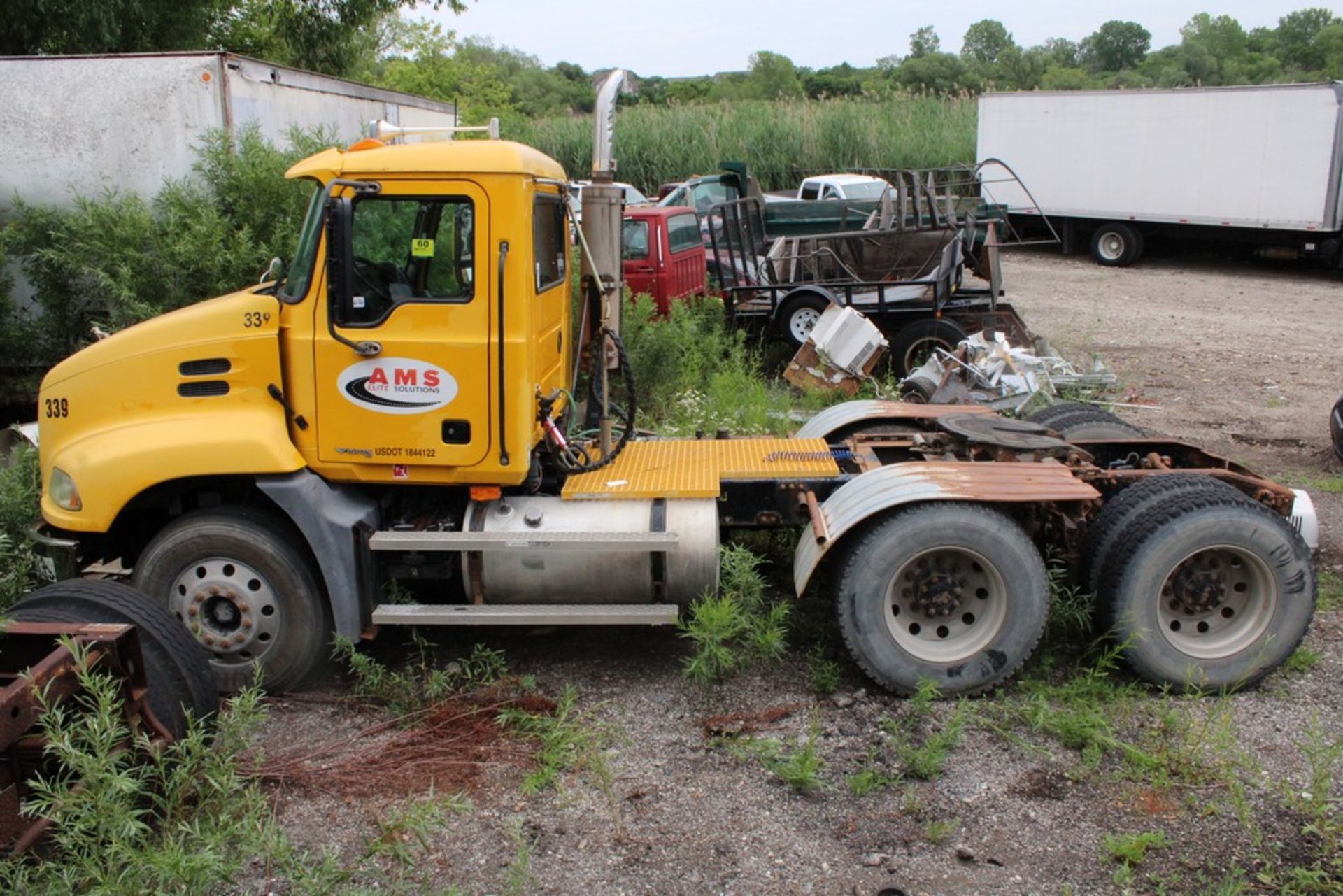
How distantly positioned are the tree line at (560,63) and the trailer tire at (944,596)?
3180 millimetres

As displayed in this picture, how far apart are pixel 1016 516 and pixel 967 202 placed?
13008mm

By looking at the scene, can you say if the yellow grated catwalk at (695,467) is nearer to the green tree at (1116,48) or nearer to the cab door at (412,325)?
the cab door at (412,325)

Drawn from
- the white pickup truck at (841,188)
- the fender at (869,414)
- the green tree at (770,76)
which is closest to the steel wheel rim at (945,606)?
the fender at (869,414)

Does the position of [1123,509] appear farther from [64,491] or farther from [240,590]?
[64,491]

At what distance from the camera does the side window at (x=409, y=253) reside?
507 centimetres

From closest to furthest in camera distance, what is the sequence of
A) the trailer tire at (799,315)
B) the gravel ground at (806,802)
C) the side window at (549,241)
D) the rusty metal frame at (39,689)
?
1. the rusty metal frame at (39,689)
2. the gravel ground at (806,802)
3. the side window at (549,241)
4. the trailer tire at (799,315)

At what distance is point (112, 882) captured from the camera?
3.48 m

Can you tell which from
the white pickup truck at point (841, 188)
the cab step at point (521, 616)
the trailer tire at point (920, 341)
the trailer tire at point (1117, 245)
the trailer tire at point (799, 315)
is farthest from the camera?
the trailer tire at point (1117, 245)

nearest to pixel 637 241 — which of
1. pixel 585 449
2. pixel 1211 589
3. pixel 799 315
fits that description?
pixel 799 315

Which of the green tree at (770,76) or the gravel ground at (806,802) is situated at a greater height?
the green tree at (770,76)

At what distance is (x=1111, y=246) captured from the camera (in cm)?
2238

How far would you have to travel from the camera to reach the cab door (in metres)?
5.07

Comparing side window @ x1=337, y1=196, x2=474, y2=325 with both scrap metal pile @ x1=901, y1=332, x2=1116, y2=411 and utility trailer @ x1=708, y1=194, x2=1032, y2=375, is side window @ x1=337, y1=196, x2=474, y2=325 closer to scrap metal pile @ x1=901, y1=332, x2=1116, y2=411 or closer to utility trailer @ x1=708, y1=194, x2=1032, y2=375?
scrap metal pile @ x1=901, y1=332, x2=1116, y2=411

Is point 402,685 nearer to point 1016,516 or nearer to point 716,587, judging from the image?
point 716,587
